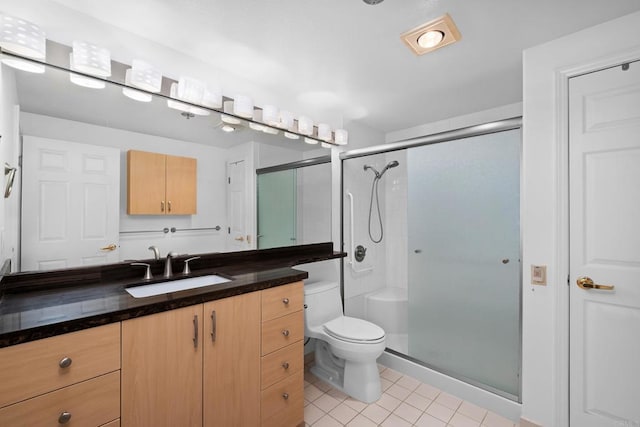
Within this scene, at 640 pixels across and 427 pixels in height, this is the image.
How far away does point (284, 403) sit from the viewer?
1.55 metres

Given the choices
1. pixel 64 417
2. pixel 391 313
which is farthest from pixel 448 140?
pixel 64 417

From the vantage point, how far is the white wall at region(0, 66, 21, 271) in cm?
113

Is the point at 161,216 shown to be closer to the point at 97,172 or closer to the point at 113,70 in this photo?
the point at 97,172

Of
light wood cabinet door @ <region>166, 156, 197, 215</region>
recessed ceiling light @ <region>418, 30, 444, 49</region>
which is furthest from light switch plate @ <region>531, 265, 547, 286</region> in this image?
light wood cabinet door @ <region>166, 156, 197, 215</region>

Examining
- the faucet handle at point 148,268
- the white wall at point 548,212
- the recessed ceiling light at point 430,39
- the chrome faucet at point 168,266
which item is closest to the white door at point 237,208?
the chrome faucet at point 168,266

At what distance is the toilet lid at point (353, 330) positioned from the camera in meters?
1.93

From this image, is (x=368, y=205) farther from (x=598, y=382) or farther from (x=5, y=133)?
(x=5, y=133)

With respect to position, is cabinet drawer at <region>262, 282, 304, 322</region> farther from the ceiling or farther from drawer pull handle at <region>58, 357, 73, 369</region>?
the ceiling

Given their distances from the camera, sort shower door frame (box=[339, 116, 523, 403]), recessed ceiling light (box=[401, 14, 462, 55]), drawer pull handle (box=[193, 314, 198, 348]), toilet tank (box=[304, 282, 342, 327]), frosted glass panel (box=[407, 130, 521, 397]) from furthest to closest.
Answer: toilet tank (box=[304, 282, 342, 327]) < frosted glass panel (box=[407, 130, 521, 397]) < shower door frame (box=[339, 116, 523, 403]) < recessed ceiling light (box=[401, 14, 462, 55]) < drawer pull handle (box=[193, 314, 198, 348])

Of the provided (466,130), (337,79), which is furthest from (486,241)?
(337,79)

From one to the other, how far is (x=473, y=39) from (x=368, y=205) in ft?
5.61

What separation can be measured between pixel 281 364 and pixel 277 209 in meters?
1.20

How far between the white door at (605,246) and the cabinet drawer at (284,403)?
5.06 ft

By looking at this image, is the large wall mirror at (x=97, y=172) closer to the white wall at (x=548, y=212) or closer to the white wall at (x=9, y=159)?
the white wall at (x=9, y=159)
